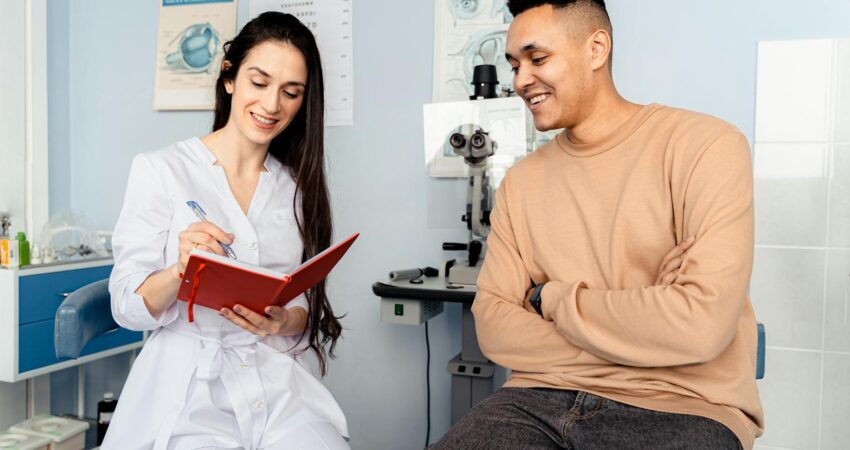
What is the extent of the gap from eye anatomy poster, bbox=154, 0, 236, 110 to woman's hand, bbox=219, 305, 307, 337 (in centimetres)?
157

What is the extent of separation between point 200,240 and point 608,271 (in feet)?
2.57

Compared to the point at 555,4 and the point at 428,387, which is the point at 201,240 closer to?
the point at 555,4

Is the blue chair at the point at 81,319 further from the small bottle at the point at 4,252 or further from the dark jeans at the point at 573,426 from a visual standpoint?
the small bottle at the point at 4,252

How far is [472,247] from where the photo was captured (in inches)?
81.3

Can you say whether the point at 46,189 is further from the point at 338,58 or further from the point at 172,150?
the point at 172,150

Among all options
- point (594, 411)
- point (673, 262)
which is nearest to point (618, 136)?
point (673, 262)

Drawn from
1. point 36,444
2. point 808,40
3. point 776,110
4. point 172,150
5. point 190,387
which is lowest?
point 36,444

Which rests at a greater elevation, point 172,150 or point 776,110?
point 776,110

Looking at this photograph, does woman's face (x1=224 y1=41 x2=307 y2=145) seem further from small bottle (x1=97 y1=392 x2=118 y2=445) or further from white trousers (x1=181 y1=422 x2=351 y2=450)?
small bottle (x1=97 y1=392 x2=118 y2=445)

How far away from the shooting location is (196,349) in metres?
1.37

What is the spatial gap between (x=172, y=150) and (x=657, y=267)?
1.04 m

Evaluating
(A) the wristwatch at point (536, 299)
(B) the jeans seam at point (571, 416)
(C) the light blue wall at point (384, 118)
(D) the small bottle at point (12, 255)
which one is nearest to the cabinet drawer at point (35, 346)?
(D) the small bottle at point (12, 255)

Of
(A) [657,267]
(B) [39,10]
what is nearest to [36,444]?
(B) [39,10]

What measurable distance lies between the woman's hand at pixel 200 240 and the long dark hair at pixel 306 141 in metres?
0.37
